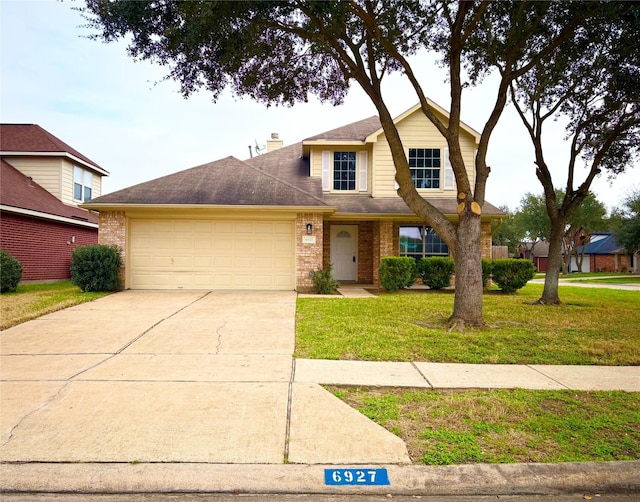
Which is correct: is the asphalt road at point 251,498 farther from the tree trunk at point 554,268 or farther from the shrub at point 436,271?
the shrub at point 436,271

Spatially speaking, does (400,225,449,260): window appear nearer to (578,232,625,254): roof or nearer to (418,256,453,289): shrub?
(418,256,453,289): shrub

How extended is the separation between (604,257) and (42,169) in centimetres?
5150

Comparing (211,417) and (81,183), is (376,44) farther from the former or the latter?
(81,183)

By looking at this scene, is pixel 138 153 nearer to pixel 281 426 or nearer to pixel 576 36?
pixel 576 36

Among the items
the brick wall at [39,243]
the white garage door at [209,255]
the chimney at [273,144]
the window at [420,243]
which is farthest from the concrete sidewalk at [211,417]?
the chimney at [273,144]

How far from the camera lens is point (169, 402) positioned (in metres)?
4.48

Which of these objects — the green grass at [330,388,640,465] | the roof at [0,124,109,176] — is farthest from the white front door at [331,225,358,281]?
the green grass at [330,388,640,465]

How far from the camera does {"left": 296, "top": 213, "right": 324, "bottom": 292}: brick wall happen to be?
14.2 meters

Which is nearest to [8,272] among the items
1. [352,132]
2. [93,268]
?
[93,268]

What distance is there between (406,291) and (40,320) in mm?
10779

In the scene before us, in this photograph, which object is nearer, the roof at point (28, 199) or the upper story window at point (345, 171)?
the roof at point (28, 199)

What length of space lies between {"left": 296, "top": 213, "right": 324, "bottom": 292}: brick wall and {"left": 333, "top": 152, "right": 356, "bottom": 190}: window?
3601 millimetres

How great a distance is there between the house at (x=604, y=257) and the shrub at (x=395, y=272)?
40.0 metres

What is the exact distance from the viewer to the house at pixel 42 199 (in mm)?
15266
